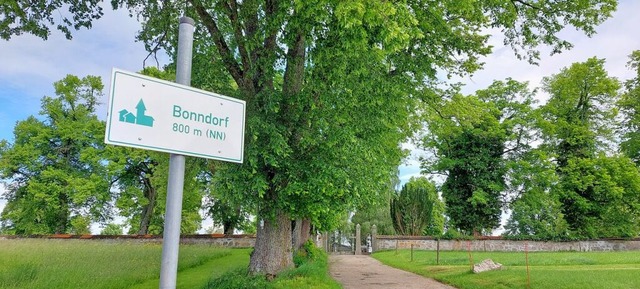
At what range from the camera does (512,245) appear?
25844 mm

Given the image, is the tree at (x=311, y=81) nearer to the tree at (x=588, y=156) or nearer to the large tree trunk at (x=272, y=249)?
the large tree trunk at (x=272, y=249)

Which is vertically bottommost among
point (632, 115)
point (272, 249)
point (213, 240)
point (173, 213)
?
point (213, 240)

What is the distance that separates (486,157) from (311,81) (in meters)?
24.4

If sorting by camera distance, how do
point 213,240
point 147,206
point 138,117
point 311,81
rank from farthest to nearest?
point 147,206, point 213,240, point 311,81, point 138,117

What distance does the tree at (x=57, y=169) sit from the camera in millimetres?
28250

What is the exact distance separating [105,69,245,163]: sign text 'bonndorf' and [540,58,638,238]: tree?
30.5 m

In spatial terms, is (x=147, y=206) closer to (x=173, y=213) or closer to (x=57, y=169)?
(x=57, y=169)

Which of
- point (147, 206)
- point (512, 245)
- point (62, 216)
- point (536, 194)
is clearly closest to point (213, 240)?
point (147, 206)

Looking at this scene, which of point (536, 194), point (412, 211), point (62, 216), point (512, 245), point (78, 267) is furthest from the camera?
point (62, 216)

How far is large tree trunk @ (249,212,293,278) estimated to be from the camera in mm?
9781

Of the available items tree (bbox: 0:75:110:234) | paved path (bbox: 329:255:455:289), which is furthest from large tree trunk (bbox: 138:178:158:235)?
paved path (bbox: 329:255:455:289)

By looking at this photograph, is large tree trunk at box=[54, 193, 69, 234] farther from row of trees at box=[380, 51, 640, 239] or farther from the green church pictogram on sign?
the green church pictogram on sign

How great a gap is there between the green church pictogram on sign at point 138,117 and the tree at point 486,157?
28.0m

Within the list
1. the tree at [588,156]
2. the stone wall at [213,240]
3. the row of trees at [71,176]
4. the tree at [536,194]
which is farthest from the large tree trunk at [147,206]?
the tree at [588,156]
